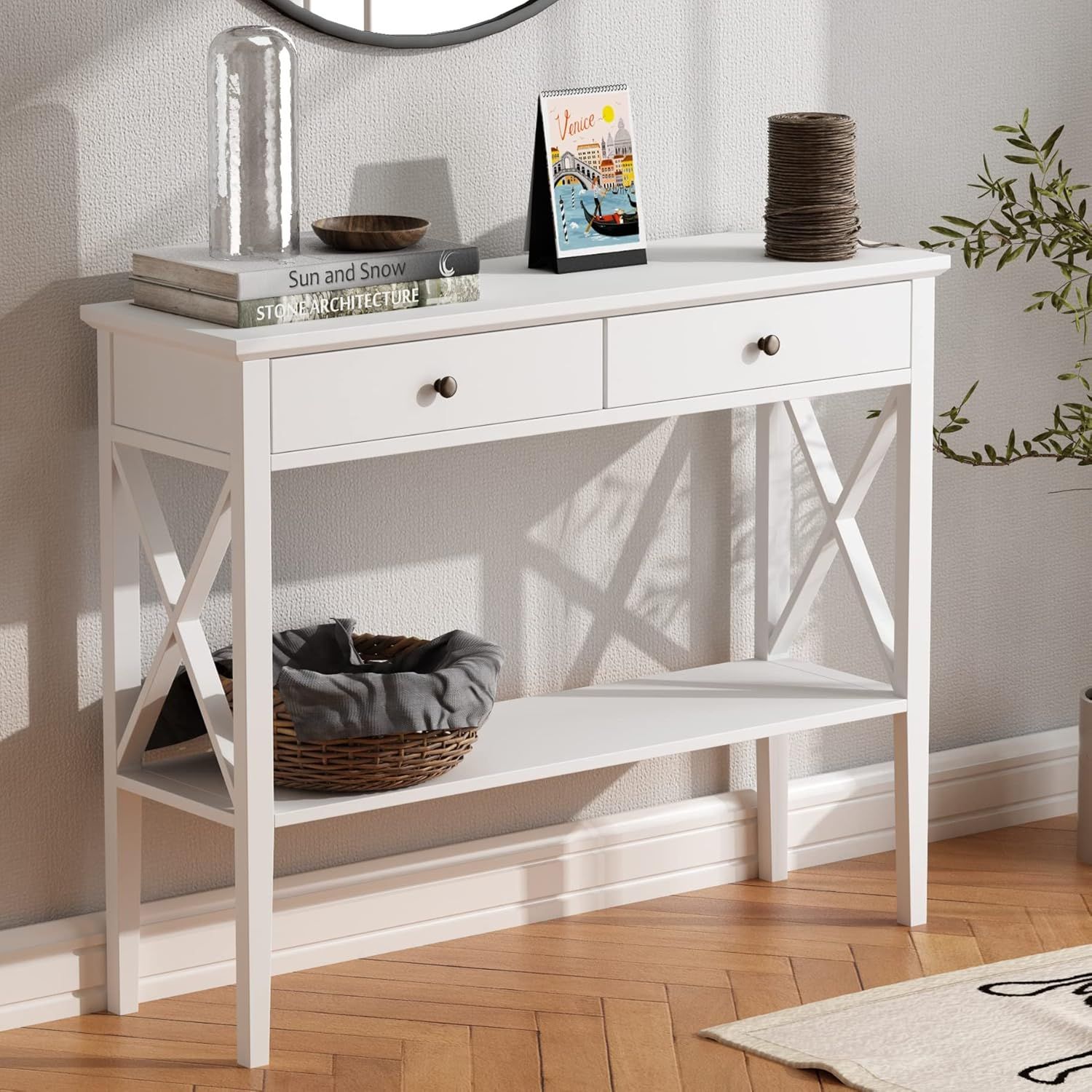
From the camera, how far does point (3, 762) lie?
250 cm

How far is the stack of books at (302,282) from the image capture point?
223cm

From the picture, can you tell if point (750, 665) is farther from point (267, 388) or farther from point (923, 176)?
point (267, 388)

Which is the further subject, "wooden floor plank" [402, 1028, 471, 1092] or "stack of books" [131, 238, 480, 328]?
"wooden floor plank" [402, 1028, 471, 1092]

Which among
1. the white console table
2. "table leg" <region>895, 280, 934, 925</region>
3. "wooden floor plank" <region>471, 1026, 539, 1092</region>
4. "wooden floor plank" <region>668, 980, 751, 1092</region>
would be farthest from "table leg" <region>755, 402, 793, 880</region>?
"wooden floor plank" <region>471, 1026, 539, 1092</region>

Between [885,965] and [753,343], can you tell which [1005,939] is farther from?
[753,343]

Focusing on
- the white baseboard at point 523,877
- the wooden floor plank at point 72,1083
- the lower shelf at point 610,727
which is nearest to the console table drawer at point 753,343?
the lower shelf at point 610,727

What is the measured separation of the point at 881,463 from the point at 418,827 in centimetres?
95

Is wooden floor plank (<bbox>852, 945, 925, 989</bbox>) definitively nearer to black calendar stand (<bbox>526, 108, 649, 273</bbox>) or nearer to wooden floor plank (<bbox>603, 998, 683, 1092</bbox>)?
wooden floor plank (<bbox>603, 998, 683, 1092</bbox>)

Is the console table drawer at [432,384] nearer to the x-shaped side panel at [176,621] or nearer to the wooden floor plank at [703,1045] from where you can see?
the x-shaped side panel at [176,621]

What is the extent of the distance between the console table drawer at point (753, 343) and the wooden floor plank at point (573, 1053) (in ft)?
2.61

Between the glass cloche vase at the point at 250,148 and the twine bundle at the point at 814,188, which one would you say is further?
the twine bundle at the point at 814,188

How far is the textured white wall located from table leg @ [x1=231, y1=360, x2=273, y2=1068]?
33cm

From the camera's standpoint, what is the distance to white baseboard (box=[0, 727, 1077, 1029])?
256 cm

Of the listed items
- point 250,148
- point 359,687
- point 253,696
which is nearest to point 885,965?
point 359,687
